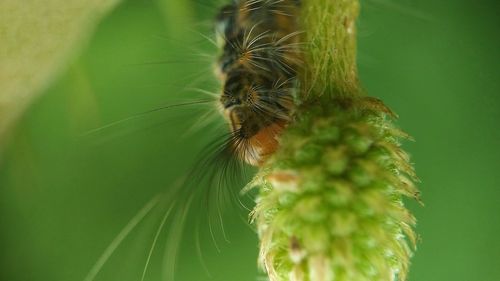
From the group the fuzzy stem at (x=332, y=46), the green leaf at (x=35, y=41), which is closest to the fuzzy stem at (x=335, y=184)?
the fuzzy stem at (x=332, y=46)

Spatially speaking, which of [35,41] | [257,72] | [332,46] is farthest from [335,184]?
[35,41]

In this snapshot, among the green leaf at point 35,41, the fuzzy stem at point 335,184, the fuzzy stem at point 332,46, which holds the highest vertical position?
the green leaf at point 35,41

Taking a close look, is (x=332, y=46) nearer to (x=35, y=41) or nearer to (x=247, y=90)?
(x=247, y=90)

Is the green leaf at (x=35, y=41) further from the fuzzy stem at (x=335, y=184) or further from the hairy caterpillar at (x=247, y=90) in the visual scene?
the fuzzy stem at (x=335, y=184)

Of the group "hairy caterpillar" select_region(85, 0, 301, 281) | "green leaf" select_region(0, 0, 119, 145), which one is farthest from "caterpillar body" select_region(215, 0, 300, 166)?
"green leaf" select_region(0, 0, 119, 145)

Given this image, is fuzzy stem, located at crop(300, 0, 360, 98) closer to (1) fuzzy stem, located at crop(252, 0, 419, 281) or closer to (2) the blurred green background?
(1) fuzzy stem, located at crop(252, 0, 419, 281)

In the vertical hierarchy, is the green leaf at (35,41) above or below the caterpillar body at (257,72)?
above

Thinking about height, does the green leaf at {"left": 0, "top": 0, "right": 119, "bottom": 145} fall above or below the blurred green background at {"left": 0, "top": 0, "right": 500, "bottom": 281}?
above
